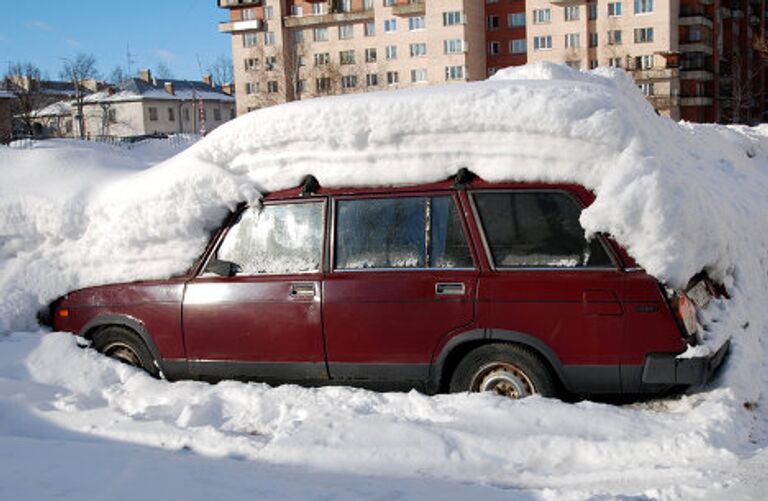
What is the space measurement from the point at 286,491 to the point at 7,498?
1388 mm

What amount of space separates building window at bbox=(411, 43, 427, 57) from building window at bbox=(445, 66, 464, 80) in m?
2.76

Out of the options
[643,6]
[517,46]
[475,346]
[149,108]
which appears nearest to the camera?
[475,346]

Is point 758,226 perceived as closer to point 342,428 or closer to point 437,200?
point 437,200

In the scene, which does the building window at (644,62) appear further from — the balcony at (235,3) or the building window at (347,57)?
the balcony at (235,3)

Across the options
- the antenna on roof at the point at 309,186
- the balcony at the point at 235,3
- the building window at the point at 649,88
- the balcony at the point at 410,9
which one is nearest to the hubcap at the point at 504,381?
the antenna on roof at the point at 309,186

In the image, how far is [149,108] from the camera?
94.8m

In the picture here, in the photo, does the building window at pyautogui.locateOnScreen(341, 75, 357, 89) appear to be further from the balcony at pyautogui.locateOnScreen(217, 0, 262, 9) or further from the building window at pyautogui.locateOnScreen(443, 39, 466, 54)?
the balcony at pyautogui.locateOnScreen(217, 0, 262, 9)

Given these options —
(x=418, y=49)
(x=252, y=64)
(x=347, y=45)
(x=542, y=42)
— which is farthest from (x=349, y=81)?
(x=542, y=42)

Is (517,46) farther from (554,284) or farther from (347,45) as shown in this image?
(554,284)

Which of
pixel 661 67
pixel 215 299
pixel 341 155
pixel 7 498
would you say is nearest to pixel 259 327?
pixel 215 299

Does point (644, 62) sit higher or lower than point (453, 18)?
lower

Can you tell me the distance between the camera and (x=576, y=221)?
4766 mm

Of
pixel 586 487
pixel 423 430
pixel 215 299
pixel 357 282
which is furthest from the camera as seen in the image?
pixel 215 299

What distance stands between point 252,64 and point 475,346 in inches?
3132
